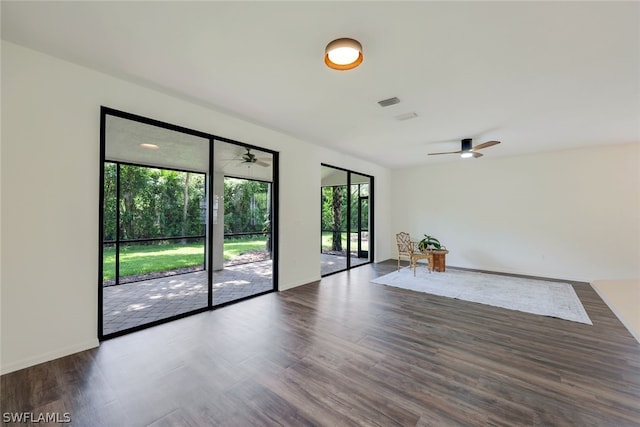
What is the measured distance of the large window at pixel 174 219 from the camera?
10.9 ft

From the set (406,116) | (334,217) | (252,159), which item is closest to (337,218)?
(334,217)

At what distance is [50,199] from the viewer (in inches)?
97.1

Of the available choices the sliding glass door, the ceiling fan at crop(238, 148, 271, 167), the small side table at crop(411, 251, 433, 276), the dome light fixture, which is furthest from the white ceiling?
the small side table at crop(411, 251, 433, 276)

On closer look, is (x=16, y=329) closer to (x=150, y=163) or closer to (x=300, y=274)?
(x=150, y=163)

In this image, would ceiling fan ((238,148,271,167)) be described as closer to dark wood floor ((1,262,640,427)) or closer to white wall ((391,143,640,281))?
dark wood floor ((1,262,640,427))

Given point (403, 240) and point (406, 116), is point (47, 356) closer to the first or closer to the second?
point (406, 116)

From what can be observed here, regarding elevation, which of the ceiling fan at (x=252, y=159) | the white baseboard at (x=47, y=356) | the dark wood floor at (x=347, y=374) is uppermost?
the ceiling fan at (x=252, y=159)

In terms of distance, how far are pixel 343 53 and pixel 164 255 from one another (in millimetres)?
4084

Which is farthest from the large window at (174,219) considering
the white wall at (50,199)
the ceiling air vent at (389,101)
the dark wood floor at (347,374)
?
the ceiling air vent at (389,101)

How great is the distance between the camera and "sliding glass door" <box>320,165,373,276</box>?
674cm

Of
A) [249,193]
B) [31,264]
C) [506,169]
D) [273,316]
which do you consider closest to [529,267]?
[506,169]

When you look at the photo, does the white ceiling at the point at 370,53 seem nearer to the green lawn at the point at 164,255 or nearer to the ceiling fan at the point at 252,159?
the ceiling fan at the point at 252,159

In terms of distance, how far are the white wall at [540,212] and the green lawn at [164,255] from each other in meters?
5.24

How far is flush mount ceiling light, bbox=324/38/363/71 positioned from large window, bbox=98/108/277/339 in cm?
227
